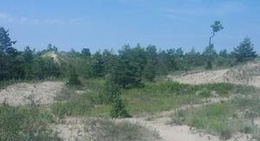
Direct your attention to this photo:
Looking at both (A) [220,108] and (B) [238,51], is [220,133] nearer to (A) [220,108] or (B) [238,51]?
(A) [220,108]

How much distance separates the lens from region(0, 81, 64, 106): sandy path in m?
28.6

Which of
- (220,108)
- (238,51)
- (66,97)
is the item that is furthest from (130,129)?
(238,51)

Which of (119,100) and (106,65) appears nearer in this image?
(119,100)

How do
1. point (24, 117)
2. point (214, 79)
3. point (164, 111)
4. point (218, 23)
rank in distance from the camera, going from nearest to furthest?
point (24, 117) → point (164, 111) → point (214, 79) → point (218, 23)

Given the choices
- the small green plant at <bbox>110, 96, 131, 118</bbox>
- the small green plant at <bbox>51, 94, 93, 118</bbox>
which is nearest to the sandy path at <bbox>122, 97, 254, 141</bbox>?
the small green plant at <bbox>110, 96, 131, 118</bbox>

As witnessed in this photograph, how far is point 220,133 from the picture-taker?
17375mm

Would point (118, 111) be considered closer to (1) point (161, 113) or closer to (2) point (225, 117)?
(1) point (161, 113)

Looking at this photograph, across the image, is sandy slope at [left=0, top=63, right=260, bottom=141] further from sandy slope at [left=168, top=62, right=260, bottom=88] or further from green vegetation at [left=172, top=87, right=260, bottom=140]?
green vegetation at [left=172, top=87, right=260, bottom=140]

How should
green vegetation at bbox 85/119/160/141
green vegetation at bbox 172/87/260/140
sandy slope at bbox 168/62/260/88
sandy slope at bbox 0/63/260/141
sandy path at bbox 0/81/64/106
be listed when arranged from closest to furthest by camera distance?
green vegetation at bbox 85/119/160/141 < sandy slope at bbox 0/63/260/141 < green vegetation at bbox 172/87/260/140 < sandy path at bbox 0/81/64/106 < sandy slope at bbox 168/62/260/88

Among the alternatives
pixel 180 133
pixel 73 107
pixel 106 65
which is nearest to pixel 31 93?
pixel 73 107

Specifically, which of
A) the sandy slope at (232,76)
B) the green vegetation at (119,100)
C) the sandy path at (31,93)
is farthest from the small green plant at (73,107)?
the sandy slope at (232,76)

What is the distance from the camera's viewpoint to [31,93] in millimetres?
30625

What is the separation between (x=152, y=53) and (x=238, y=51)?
13.2 m

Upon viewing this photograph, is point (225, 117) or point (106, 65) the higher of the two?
point (106, 65)
